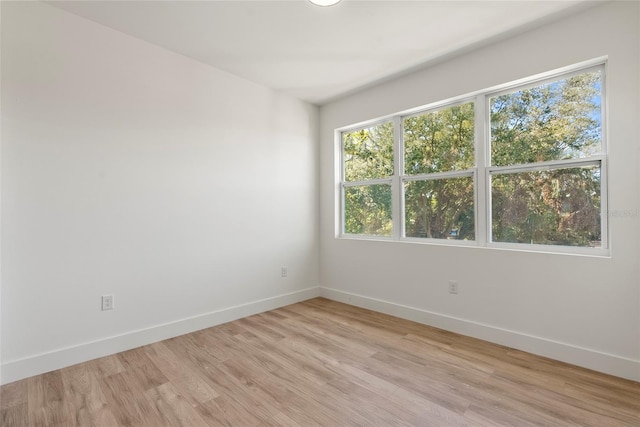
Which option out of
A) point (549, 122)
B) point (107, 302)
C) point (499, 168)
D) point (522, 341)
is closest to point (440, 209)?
point (499, 168)

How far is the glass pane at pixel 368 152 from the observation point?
353cm

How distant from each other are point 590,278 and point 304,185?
297 cm

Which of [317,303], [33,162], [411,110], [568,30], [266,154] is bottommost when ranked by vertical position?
[317,303]

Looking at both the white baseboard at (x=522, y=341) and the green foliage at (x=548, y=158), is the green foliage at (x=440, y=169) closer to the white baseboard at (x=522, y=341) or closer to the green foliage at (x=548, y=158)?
the green foliage at (x=548, y=158)

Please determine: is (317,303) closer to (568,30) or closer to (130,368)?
(130,368)

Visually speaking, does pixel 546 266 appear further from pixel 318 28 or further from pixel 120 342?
pixel 120 342

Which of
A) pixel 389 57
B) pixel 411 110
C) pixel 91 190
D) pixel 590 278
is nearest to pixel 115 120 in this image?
pixel 91 190

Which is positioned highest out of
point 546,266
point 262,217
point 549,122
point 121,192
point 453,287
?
point 549,122

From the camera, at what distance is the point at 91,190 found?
2.31 meters

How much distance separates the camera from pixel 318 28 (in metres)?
2.40

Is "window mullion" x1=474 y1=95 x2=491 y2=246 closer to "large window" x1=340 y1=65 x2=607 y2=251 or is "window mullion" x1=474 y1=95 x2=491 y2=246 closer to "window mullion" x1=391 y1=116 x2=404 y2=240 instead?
"large window" x1=340 y1=65 x2=607 y2=251

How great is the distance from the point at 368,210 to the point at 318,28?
209 centimetres

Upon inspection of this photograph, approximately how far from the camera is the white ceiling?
2143mm

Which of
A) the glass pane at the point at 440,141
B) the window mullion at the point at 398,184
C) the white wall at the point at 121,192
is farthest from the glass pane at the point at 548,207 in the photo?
the white wall at the point at 121,192
